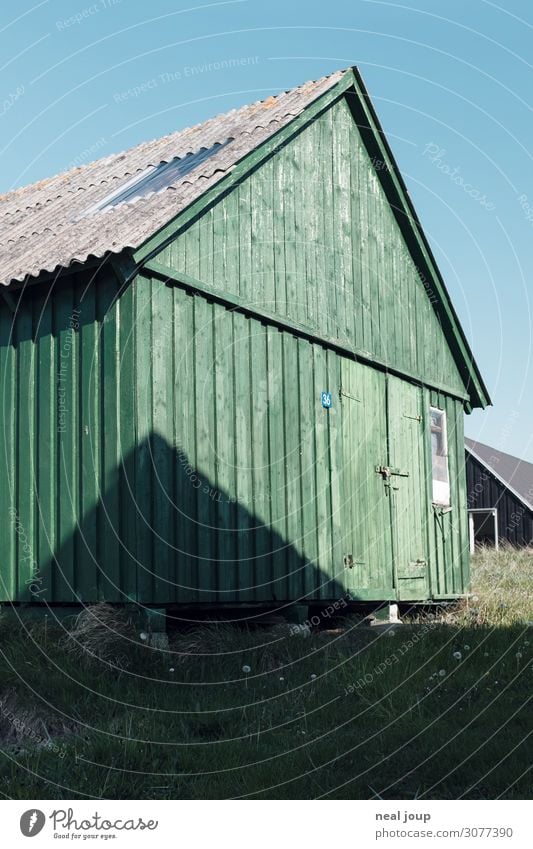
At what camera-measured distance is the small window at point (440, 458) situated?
14.7 m

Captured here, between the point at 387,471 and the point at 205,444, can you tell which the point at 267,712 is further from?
the point at 387,471

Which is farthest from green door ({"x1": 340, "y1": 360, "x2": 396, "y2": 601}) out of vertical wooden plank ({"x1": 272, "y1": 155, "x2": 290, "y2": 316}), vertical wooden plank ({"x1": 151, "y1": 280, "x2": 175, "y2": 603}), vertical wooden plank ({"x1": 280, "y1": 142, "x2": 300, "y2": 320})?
vertical wooden plank ({"x1": 151, "y1": 280, "x2": 175, "y2": 603})

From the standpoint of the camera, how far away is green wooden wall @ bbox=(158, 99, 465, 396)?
10672mm

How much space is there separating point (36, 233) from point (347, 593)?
217 inches

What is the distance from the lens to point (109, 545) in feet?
30.1

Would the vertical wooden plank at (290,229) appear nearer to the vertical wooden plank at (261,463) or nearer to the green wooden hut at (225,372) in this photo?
the green wooden hut at (225,372)

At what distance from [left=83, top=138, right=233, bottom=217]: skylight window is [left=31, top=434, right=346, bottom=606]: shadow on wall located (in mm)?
2800

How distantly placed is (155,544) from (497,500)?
2284 cm

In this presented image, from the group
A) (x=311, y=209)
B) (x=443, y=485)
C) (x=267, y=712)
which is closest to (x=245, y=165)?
(x=311, y=209)

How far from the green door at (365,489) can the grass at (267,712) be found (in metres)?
2.11

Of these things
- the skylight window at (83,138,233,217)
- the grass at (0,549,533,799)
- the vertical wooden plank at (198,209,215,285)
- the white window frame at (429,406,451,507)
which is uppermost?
the skylight window at (83,138,233,217)

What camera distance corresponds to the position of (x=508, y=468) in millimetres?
32844

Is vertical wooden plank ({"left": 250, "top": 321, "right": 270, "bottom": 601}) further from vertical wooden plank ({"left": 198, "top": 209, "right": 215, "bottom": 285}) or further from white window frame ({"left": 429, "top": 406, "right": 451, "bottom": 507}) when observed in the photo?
white window frame ({"left": 429, "top": 406, "right": 451, "bottom": 507})
